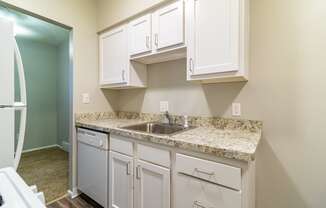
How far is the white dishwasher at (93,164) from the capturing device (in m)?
1.74

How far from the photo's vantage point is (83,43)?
2.28m

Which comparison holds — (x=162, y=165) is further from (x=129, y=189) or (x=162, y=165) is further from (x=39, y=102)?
(x=39, y=102)

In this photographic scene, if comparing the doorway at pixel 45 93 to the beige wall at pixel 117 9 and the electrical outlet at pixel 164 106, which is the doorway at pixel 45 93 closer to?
the beige wall at pixel 117 9

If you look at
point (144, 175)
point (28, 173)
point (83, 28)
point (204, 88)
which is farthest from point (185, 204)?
point (28, 173)

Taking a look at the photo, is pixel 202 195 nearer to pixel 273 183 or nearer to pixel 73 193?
pixel 273 183

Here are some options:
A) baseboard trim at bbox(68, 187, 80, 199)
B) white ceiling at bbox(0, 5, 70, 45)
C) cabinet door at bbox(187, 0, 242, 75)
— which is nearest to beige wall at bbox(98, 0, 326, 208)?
cabinet door at bbox(187, 0, 242, 75)

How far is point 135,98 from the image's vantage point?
2408 mm

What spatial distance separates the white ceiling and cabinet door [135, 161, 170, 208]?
2.71 m

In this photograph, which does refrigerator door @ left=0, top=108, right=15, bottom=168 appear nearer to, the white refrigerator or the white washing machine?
the white refrigerator

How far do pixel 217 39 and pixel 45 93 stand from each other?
4231 mm

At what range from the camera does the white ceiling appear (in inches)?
111

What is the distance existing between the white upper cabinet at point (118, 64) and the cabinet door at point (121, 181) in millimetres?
902

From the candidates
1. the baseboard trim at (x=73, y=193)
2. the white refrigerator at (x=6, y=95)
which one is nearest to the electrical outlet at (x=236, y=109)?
the white refrigerator at (x=6, y=95)

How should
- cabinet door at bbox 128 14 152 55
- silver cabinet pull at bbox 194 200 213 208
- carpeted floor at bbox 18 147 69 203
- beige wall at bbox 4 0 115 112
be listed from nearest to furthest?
1. silver cabinet pull at bbox 194 200 213 208
2. cabinet door at bbox 128 14 152 55
3. beige wall at bbox 4 0 115 112
4. carpeted floor at bbox 18 147 69 203
